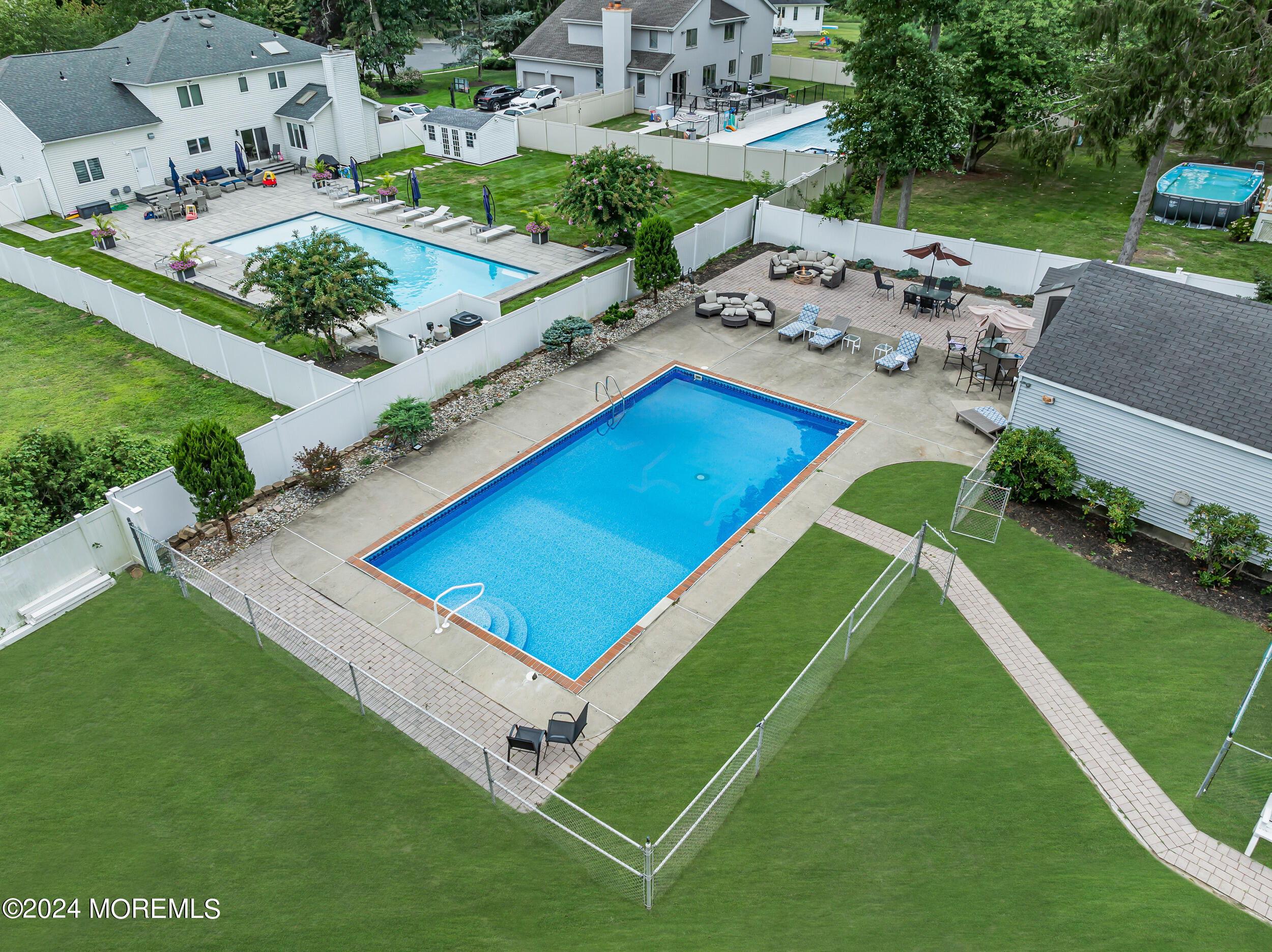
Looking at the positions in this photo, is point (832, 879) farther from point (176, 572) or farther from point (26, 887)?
point (176, 572)

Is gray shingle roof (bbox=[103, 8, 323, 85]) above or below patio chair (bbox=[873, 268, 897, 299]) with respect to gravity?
above

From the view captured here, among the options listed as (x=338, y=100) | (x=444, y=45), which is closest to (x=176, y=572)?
(x=338, y=100)

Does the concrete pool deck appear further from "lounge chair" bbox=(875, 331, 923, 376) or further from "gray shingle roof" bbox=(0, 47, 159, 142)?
"gray shingle roof" bbox=(0, 47, 159, 142)

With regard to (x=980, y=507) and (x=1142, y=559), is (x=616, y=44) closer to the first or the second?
(x=980, y=507)

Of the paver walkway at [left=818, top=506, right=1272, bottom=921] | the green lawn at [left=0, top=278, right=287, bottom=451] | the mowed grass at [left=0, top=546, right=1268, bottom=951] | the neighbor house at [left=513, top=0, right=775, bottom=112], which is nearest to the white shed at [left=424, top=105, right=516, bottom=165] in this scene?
the neighbor house at [left=513, top=0, right=775, bottom=112]

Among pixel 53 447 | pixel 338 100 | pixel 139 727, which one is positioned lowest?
pixel 139 727

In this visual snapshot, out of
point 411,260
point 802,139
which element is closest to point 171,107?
point 411,260

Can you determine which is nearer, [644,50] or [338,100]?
[338,100]
